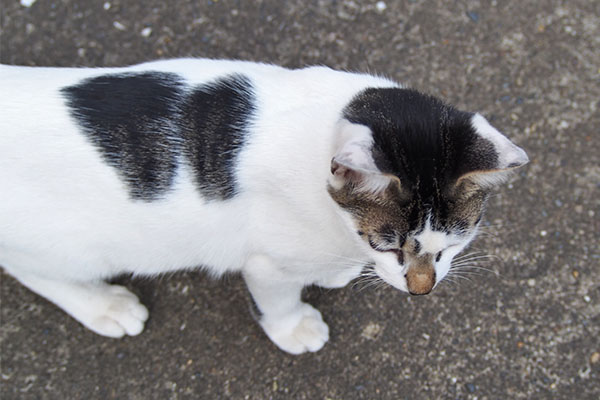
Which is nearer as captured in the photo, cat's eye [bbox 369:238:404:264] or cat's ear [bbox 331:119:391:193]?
cat's ear [bbox 331:119:391:193]

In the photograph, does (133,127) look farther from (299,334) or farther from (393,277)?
(299,334)

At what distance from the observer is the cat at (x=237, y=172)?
1.37 m

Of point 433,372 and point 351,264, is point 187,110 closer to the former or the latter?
point 351,264

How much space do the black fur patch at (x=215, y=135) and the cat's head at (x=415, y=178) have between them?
323 millimetres

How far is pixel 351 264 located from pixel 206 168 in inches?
21.6

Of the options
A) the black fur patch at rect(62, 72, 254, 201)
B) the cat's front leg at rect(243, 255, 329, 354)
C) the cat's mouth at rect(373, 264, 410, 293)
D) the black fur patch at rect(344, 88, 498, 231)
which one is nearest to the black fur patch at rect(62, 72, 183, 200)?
the black fur patch at rect(62, 72, 254, 201)

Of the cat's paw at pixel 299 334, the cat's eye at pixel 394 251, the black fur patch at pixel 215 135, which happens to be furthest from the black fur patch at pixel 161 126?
the cat's paw at pixel 299 334

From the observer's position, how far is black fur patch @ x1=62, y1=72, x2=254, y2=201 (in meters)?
1.52

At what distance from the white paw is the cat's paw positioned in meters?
0.52

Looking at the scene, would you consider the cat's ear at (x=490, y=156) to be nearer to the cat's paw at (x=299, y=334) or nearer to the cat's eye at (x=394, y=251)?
the cat's eye at (x=394, y=251)

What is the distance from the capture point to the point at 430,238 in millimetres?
1414

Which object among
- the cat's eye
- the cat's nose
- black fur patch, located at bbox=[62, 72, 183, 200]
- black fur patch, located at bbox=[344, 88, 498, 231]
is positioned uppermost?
black fur patch, located at bbox=[344, 88, 498, 231]

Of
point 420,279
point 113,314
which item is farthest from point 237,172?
point 113,314

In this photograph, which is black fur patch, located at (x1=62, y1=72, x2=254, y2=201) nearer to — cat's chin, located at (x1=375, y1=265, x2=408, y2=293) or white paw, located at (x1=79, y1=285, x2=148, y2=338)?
cat's chin, located at (x1=375, y1=265, x2=408, y2=293)
